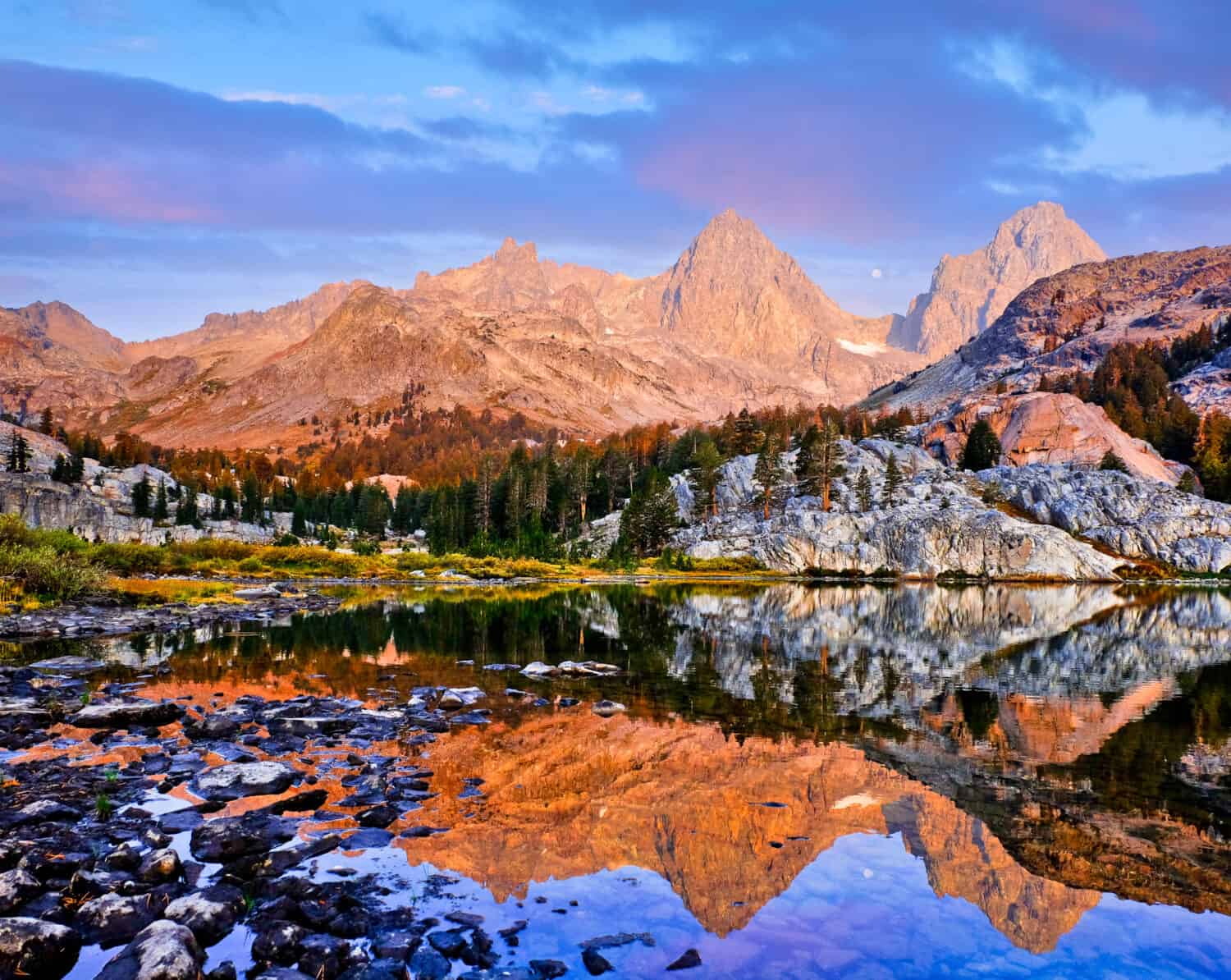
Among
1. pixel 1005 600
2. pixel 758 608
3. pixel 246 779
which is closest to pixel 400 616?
pixel 758 608

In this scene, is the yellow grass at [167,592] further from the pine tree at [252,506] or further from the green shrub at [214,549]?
the pine tree at [252,506]

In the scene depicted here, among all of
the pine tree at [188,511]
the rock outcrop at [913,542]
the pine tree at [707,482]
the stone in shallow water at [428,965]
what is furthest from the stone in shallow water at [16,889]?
the pine tree at [188,511]

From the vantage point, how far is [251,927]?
9883mm

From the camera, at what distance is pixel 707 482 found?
142 meters

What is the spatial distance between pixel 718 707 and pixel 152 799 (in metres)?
15.9

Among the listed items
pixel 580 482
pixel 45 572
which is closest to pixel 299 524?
pixel 580 482

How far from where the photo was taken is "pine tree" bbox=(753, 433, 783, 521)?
133 m

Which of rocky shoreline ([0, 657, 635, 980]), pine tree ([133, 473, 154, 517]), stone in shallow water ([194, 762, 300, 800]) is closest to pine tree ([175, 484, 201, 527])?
pine tree ([133, 473, 154, 517])

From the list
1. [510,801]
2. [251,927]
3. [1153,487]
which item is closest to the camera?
[251,927]

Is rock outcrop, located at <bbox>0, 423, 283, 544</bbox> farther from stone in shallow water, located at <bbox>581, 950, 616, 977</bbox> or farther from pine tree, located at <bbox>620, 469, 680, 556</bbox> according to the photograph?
stone in shallow water, located at <bbox>581, 950, 616, 977</bbox>

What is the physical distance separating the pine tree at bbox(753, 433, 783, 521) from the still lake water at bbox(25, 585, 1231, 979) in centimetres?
9473

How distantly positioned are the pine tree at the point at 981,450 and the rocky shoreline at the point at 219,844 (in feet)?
512

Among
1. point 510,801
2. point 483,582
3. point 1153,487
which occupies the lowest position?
point 483,582

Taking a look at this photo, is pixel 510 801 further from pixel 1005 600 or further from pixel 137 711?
pixel 1005 600
